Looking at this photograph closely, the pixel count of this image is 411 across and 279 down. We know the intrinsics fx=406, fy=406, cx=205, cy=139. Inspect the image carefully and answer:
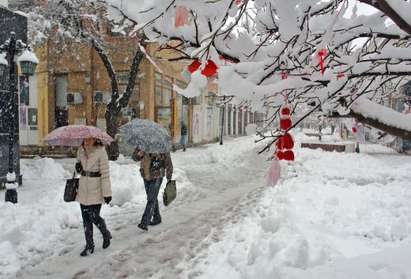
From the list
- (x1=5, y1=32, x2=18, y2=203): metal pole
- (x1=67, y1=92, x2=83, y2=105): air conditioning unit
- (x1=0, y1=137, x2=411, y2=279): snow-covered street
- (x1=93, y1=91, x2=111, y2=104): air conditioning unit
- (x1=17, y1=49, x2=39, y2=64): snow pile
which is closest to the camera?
(x1=0, y1=137, x2=411, y2=279): snow-covered street

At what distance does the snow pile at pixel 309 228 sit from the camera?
210 inches

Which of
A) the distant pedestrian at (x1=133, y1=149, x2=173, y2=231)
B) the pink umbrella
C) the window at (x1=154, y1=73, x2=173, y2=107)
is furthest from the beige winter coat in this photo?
the window at (x1=154, y1=73, x2=173, y2=107)

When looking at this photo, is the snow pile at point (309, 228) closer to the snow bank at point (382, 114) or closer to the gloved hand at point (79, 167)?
the snow bank at point (382, 114)

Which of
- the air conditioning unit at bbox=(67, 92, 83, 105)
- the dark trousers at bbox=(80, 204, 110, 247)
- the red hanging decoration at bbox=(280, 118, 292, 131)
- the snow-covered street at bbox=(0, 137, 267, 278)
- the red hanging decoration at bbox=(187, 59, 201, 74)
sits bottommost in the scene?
the snow-covered street at bbox=(0, 137, 267, 278)

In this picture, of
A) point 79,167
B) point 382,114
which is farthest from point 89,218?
point 382,114

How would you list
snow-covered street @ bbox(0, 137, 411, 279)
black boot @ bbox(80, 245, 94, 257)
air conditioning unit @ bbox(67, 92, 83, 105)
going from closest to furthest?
snow-covered street @ bbox(0, 137, 411, 279)
black boot @ bbox(80, 245, 94, 257)
air conditioning unit @ bbox(67, 92, 83, 105)

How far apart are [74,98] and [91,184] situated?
20.5 m

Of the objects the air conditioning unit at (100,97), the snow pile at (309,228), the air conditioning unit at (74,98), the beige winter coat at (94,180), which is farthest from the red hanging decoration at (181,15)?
the air conditioning unit at (74,98)

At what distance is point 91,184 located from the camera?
20.7 ft

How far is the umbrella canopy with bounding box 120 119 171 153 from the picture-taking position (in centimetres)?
756

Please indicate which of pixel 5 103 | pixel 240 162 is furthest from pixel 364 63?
pixel 240 162

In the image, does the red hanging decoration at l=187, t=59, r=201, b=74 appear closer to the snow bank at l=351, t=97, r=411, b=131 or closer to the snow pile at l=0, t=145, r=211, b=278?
the snow bank at l=351, t=97, r=411, b=131

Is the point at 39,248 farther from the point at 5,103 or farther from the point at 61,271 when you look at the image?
the point at 5,103

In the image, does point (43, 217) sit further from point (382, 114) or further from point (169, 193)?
point (382, 114)
